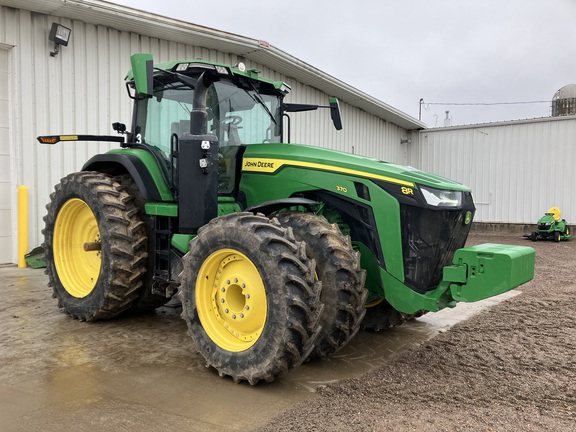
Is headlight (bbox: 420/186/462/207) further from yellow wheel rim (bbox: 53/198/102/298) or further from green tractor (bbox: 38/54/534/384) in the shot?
yellow wheel rim (bbox: 53/198/102/298)

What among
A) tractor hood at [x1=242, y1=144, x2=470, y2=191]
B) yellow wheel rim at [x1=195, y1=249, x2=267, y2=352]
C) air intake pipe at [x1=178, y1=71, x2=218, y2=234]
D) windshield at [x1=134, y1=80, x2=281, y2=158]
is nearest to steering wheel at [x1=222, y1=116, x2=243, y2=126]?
windshield at [x1=134, y1=80, x2=281, y2=158]

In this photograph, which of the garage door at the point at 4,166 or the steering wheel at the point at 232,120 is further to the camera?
the garage door at the point at 4,166

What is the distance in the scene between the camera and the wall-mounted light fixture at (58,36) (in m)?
8.26

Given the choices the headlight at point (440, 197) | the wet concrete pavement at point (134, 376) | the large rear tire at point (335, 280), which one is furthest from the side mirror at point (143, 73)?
the headlight at point (440, 197)

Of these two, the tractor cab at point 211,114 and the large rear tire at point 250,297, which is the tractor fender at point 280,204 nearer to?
the large rear tire at point 250,297

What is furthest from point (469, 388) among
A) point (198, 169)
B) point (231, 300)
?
point (198, 169)

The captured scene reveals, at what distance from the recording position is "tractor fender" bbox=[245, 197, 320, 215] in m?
4.02

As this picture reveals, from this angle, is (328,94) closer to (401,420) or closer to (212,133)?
(212,133)

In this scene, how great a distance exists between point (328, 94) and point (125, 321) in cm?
1102

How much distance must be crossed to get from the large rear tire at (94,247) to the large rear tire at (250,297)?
1052 millimetres

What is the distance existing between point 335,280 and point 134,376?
5.24 ft

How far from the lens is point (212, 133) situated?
4.61 m

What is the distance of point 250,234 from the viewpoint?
3.54m

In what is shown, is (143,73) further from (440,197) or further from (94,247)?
(440,197)
